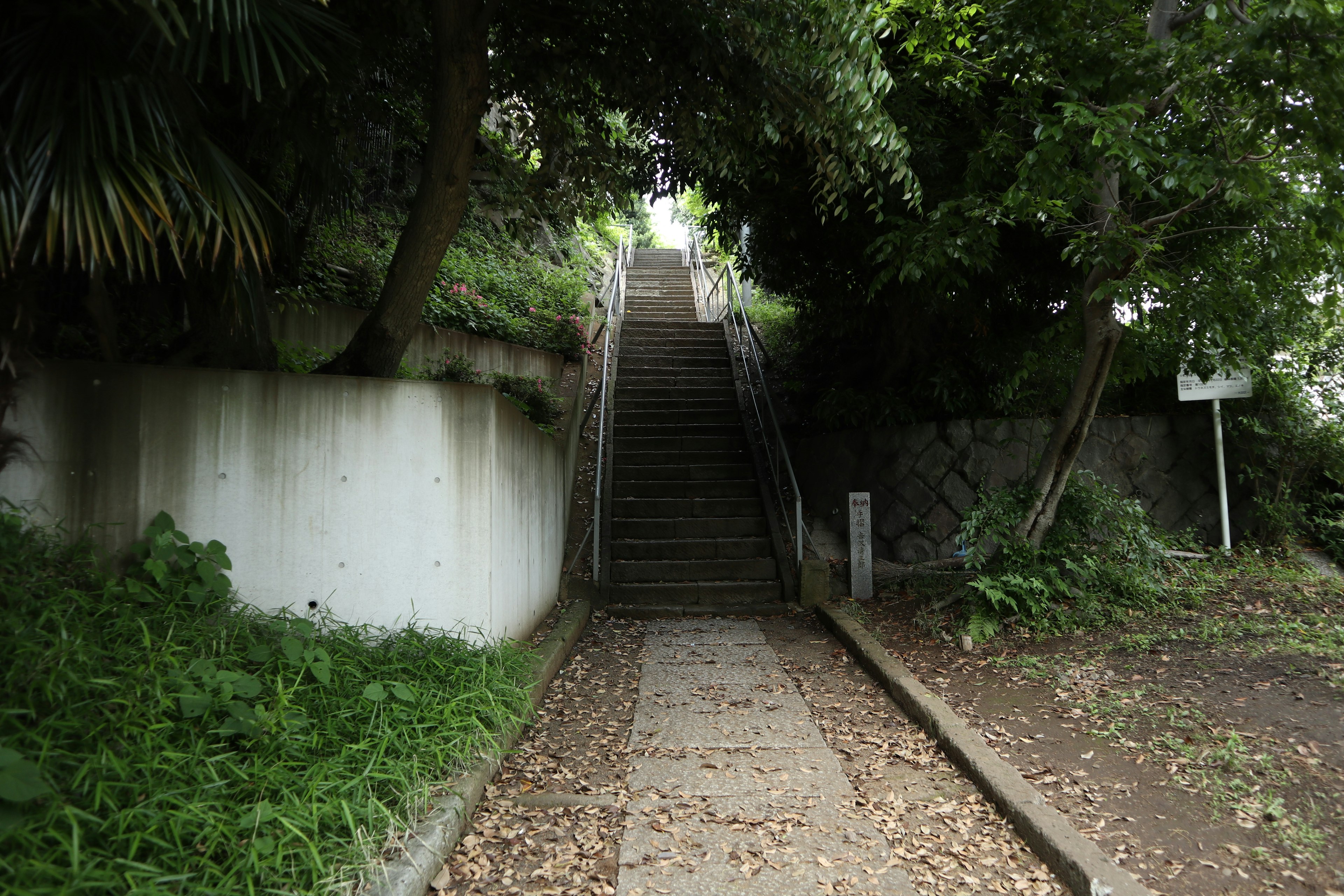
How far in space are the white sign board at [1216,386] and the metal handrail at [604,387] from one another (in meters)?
5.68

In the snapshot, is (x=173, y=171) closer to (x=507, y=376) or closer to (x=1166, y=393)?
(x=507, y=376)

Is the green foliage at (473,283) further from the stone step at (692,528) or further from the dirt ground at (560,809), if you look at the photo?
the dirt ground at (560,809)

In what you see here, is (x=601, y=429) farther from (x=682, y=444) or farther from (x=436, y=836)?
(x=436, y=836)

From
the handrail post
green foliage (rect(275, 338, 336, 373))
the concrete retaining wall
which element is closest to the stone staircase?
the handrail post

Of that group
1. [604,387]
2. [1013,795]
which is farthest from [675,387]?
[1013,795]

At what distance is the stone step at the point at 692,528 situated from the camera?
7457 mm

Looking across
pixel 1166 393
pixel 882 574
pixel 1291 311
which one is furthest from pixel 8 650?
pixel 1166 393

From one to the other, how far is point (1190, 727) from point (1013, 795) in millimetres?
1197

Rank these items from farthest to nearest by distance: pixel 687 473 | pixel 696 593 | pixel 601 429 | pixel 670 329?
pixel 670 329 < pixel 687 473 < pixel 601 429 < pixel 696 593

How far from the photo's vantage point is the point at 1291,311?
17.0 ft

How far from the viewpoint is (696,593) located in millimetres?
6664

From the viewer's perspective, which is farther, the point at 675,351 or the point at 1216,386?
the point at 675,351

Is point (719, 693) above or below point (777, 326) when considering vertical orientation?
below

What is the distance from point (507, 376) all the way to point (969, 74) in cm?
529
